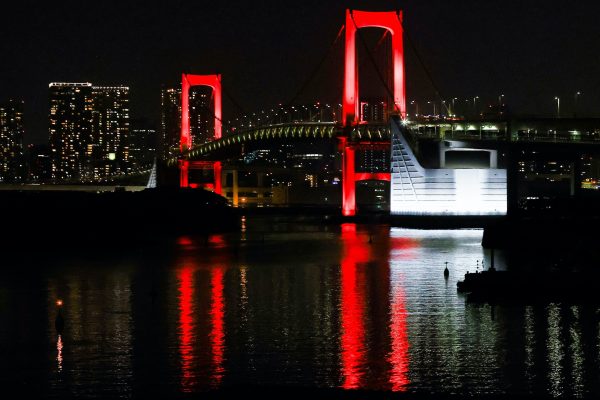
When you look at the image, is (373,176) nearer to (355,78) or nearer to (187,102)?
(355,78)

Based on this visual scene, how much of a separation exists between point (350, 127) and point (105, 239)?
1248 centimetres

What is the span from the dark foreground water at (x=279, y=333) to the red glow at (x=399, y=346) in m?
0.02

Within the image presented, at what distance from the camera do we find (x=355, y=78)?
1665 inches

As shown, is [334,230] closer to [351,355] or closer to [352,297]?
[352,297]

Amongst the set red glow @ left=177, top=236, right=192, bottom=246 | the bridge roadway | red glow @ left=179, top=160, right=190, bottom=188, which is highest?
the bridge roadway

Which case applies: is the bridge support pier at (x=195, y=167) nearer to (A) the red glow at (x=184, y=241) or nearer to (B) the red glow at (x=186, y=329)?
(A) the red glow at (x=184, y=241)

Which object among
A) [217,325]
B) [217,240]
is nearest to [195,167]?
[217,240]

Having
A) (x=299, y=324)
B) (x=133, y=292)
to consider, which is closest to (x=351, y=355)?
(x=299, y=324)

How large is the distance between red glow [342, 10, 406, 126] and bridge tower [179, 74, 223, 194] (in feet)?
54.4

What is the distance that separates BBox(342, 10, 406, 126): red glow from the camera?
42.0 meters

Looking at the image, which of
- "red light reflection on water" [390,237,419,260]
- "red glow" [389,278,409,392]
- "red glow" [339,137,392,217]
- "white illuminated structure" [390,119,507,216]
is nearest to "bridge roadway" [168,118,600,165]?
"red glow" [339,137,392,217]

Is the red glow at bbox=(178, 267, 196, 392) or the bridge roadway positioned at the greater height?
the bridge roadway

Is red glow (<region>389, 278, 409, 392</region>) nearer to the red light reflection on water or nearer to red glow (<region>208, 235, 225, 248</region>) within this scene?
the red light reflection on water

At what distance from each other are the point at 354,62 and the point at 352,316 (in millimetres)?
27863
